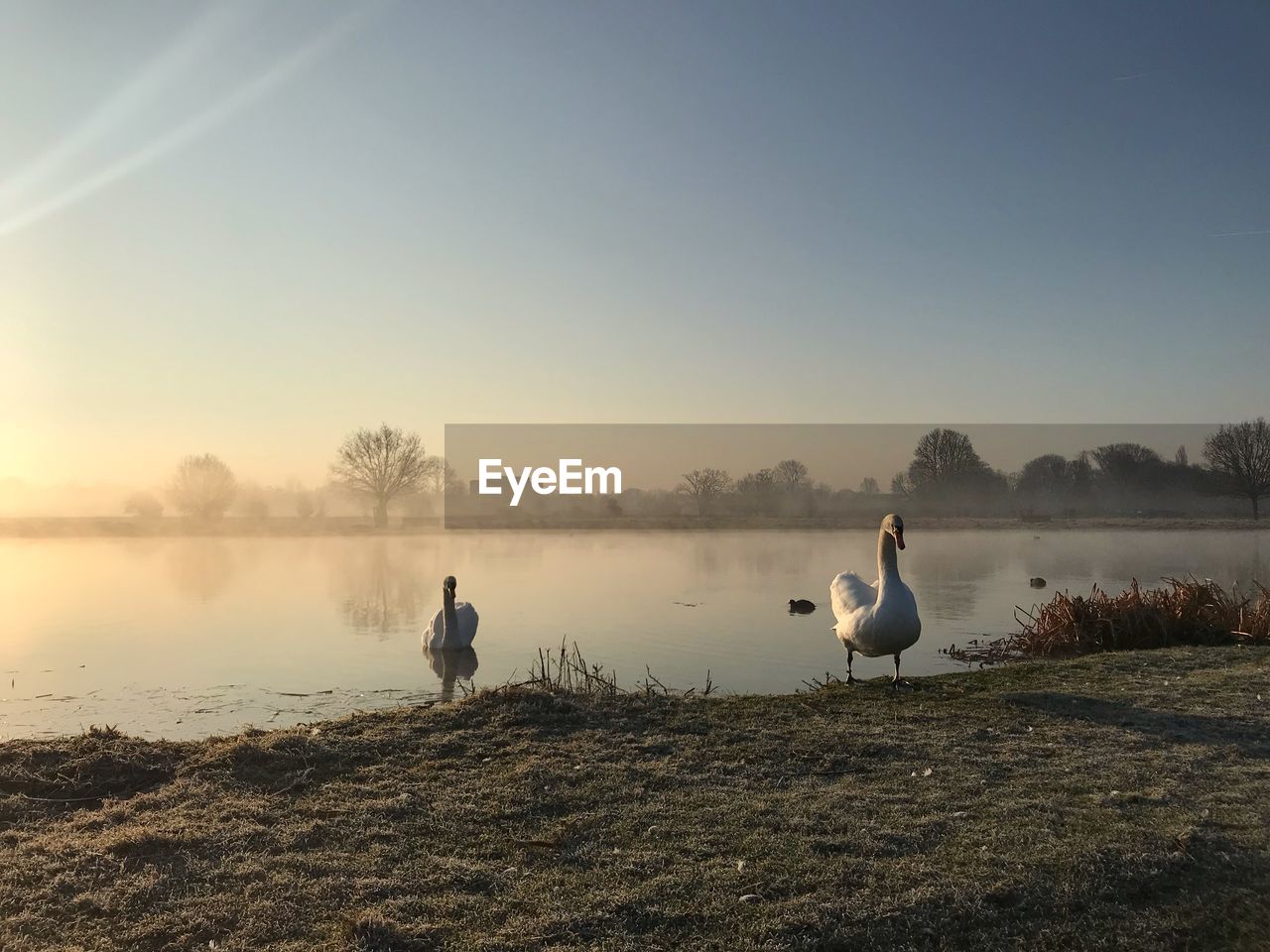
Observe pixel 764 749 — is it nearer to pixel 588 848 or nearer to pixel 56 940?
pixel 588 848

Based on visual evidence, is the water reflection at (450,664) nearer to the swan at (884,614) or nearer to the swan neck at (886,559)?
the swan at (884,614)

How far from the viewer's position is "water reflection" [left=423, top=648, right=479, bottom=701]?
441 inches

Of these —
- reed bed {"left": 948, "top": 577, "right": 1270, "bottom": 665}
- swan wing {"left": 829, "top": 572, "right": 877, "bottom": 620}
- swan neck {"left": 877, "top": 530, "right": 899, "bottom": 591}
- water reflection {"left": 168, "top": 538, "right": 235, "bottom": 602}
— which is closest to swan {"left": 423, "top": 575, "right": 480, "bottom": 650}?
swan wing {"left": 829, "top": 572, "right": 877, "bottom": 620}

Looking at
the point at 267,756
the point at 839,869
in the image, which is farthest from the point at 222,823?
the point at 839,869

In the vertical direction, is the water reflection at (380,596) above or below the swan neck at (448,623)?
Result: below

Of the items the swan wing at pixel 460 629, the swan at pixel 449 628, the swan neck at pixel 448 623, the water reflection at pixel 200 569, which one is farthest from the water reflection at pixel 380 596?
the water reflection at pixel 200 569

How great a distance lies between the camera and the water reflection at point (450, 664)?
11208 mm

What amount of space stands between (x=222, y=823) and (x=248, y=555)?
1556 inches

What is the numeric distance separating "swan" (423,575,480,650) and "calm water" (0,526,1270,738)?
0.33 m

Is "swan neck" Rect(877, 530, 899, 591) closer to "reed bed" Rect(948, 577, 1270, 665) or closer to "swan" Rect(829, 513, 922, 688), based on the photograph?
"swan" Rect(829, 513, 922, 688)

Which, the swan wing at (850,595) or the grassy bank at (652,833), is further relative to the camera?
the swan wing at (850,595)

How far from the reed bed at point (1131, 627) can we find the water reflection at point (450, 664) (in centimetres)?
713

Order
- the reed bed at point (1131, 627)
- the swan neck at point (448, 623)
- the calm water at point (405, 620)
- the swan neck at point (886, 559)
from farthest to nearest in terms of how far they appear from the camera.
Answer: the swan neck at point (448, 623) < the reed bed at point (1131, 627) < the calm water at point (405, 620) < the swan neck at point (886, 559)

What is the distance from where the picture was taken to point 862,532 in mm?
58938
